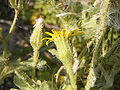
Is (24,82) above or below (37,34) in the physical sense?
below

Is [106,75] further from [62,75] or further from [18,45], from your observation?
[18,45]

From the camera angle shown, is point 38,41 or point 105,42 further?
point 105,42

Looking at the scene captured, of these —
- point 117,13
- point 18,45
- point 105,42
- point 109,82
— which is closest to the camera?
point 117,13

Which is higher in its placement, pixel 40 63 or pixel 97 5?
pixel 97 5

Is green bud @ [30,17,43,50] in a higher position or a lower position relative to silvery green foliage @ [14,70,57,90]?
higher

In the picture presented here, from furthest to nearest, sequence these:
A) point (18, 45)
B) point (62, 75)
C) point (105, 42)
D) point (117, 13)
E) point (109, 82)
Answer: point (18, 45)
point (62, 75)
point (105, 42)
point (109, 82)
point (117, 13)

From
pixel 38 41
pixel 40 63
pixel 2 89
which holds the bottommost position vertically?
pixel 2 89

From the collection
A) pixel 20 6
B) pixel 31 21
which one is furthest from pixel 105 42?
pixel 31 21

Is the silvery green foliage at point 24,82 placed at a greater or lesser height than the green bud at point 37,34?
lesser

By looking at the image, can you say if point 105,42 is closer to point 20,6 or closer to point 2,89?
point 20,6
